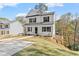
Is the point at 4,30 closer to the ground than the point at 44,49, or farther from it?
farther from it

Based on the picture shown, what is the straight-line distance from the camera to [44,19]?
379cm

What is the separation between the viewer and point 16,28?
380 centimetres

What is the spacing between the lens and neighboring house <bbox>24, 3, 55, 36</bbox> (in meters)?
3.79

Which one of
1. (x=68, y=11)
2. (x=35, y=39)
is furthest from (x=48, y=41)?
(x=68, y=11)

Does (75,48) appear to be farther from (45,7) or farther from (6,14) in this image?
(6,14)

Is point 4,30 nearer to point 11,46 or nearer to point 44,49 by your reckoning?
point 11,46

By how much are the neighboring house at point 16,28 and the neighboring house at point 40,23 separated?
0.05 metres

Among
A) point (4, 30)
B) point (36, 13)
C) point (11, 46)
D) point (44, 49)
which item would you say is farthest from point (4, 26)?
point (44, 49)

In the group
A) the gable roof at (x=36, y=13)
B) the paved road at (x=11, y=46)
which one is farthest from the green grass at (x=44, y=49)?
the gable roof at (x=36, y=13)

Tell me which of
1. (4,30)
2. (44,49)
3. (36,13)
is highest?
(36,13)

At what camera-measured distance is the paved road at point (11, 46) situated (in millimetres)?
3748

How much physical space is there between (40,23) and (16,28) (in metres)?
0.25

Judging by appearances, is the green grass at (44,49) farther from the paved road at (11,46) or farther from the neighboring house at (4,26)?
the neighboring house at (4,26)

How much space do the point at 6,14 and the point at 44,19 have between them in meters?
0.39
